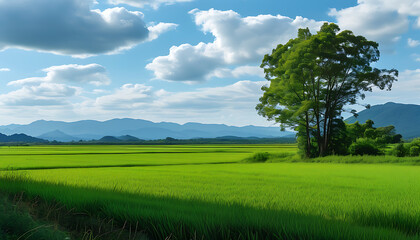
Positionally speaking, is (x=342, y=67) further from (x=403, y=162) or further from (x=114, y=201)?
(x=114, y=201)

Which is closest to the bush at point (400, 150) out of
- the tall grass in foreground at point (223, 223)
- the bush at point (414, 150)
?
the bush at point (414, 150)

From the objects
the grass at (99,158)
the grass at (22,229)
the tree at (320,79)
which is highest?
the tree at (320,79)

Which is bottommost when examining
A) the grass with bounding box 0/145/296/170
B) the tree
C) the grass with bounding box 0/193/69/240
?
the grass with bounding box 0/145/296/170

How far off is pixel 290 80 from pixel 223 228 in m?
31.9

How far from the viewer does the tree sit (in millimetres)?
34031

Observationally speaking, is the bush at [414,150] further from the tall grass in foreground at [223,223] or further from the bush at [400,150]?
the tall grass in foreground at [223,223]

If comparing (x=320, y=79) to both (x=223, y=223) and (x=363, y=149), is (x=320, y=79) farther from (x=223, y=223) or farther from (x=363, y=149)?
(x=223, y=223)

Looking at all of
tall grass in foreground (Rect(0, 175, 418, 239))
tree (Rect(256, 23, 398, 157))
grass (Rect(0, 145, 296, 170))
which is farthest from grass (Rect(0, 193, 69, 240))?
tree (Rect(256, 23, 398, 157))

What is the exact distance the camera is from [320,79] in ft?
120

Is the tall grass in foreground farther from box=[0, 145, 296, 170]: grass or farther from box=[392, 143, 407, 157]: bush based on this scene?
box=[392, 143, 407, 157]: bush

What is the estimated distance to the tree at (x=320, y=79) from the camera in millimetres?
34031

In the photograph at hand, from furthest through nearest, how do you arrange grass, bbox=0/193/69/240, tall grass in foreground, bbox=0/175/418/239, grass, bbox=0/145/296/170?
grass, bbox=0/145/296/170 → grass, bbox=0/193/69/240 → tall grass in foreground, bbox=0/175/418/239

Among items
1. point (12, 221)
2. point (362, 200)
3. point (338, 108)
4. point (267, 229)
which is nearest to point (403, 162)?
point (338, 108)

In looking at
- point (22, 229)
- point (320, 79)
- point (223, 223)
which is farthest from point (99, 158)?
point (223, 223)
